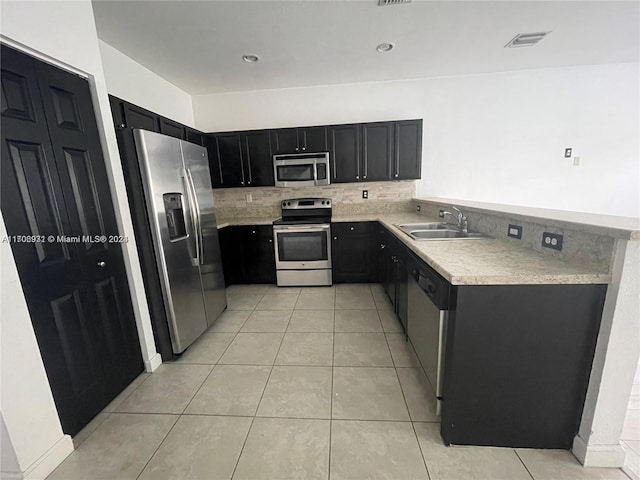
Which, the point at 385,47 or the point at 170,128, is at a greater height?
the point at 385,47

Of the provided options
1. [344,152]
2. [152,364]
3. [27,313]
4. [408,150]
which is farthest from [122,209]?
[408,150]

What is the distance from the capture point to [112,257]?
169cm

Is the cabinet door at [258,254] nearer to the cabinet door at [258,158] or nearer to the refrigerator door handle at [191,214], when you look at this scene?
the cabinet door at [258,158]

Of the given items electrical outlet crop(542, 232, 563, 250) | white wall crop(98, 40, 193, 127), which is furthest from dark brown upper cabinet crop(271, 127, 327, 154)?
electrical outlet crop(542, 232, 563, 250)

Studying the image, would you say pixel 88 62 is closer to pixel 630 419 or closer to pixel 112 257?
pixel 112 257

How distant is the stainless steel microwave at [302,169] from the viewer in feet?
11.0

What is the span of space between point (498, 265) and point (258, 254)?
285 centimetres

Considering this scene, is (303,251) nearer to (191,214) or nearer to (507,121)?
(191,214)

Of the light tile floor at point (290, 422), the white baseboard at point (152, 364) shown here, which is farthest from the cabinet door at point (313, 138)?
the white baseboard at point (152, 364)

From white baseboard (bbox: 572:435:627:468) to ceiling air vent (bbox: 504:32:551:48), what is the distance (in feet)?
10.7

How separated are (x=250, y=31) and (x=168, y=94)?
1.68 m

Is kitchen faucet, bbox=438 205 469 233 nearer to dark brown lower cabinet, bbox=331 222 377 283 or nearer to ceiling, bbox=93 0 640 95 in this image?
dark brown lower cabinet, bbox=331 222 377 283

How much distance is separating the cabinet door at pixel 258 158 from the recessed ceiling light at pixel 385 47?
163 cm

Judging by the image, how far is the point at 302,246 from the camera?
10.9 feet
